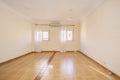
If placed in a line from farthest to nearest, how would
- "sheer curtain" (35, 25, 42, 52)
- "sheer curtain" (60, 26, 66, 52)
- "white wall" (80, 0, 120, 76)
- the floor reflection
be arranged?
"sheer curtain" (60, 26, 66, 52) → "sheer curtain" (35, 25, 42, 52) → the floor reflection → "white wall" (80, 0, 120, 76)

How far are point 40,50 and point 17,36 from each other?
3.44 metres

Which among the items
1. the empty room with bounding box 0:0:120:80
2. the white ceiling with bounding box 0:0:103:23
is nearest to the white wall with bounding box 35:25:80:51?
the empty room with bounding box 0:0:120:80

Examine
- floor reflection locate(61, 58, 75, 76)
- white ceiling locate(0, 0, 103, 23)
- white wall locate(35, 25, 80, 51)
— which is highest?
white ceiling locate(0, 0, 103, 23)

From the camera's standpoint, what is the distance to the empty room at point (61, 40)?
3.38 m

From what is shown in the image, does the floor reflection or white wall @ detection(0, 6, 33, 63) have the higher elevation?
white wall @ detection(0, 6, 33, 63)

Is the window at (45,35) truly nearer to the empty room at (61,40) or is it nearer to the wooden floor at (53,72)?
the empty room at (61,40)

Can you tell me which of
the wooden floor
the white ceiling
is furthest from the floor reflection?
the white ceiling

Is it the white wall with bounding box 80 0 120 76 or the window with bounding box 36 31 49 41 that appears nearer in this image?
the white wall with bounding box 80 0 120 76

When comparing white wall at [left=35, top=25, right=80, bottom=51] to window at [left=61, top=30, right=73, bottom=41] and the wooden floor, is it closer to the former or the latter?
window at [left=61, top=30, right=73, bottom=41]

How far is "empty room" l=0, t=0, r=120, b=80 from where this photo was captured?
3.38m

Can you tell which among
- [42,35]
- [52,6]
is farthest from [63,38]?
[52,6]

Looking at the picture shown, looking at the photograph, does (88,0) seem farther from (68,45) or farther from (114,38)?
A: (68,45)

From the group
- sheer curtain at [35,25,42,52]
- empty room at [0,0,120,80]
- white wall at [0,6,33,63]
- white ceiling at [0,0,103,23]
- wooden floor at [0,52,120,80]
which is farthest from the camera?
sheer curtain at [35,25,42,52]

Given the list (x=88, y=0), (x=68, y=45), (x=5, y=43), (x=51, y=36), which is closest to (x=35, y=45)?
(x=51, y=36)
